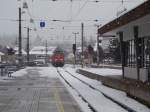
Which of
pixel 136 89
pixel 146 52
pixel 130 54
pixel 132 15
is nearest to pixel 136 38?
pixel 146 52

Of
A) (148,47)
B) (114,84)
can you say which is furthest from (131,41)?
(114,84)

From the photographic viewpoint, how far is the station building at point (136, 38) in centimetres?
2655

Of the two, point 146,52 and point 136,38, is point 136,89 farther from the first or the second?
point 146,52

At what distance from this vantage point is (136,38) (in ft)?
107

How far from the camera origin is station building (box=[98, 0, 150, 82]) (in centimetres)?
2655

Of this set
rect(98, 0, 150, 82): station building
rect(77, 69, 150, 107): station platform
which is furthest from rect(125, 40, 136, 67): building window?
rect(77, 69, 150, 107): station platform

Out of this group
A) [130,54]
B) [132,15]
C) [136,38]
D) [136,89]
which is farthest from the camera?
[130,54]

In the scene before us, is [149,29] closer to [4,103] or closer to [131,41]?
[131,41]

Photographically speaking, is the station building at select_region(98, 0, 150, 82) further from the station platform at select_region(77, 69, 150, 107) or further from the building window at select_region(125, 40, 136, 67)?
the station platform at select_region(77, 69, 150, 107)

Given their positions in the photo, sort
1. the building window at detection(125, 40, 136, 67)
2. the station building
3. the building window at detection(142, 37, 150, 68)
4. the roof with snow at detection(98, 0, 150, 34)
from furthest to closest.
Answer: the building window at detection(125, 40, 136, 67)
the building window at detection(142, 37, 150, 68)
the station building
the roof with snow at detection(98, 0, 150, 34)

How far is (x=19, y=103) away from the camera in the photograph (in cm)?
2314

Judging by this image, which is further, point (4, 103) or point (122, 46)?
point (122, 46)

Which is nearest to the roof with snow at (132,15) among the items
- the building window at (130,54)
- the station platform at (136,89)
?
the station platform at (136,89)

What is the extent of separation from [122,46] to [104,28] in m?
3.97
